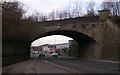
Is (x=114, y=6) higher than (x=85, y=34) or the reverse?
higher

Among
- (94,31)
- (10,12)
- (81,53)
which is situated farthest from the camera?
(81,53)

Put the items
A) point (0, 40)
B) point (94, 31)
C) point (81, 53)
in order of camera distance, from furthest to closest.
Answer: point (81, 53), point (94, 31), point (0, 40)

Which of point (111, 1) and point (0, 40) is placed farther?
point (111, 1)

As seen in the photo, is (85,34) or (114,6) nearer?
(85,34)

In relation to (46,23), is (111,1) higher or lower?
higher

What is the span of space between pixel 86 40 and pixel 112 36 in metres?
13.5

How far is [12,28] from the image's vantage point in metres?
45.6

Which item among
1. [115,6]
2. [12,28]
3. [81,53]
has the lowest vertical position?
[81,53]

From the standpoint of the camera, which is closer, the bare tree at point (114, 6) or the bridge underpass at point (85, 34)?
the bridge underpass at point (85, 34)

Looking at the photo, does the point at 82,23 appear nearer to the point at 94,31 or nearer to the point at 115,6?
the point at 94,31

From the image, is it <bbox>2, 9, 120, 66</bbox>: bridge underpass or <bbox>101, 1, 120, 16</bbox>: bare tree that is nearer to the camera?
<bbox>2, 9, 120, 66</bbox>: bridge underpass

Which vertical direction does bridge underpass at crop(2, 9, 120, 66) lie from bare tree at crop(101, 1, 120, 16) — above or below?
below

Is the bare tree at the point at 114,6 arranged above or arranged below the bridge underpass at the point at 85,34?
above

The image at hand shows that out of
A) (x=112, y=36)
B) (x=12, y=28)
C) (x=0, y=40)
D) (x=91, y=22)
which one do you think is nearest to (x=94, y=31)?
(x=91, y=22)
